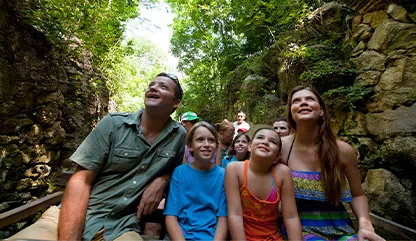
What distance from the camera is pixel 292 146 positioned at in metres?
2.07

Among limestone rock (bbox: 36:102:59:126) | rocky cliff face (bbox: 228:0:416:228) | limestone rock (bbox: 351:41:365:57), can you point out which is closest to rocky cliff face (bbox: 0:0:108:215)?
limestone rock (bbox: 36:102:59:126)

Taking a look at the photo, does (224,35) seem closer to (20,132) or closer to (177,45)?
(177,45)

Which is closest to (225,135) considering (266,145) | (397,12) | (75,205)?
(266,145)

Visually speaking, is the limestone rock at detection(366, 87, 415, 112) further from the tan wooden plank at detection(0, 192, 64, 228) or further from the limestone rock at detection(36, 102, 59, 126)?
the limestone rock at detection(36, 102, 59, 126)

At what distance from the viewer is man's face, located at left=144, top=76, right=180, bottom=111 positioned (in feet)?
6.79

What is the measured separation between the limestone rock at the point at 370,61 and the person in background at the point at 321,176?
14.6 ft

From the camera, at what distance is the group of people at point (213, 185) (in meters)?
1.69

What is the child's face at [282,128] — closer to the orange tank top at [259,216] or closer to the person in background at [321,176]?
the person in background at [321,176]

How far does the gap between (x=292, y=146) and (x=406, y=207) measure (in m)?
3.52

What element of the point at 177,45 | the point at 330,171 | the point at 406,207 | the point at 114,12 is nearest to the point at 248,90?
the point at 114,12

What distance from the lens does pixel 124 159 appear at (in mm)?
1948

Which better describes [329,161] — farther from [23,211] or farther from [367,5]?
[367,5]

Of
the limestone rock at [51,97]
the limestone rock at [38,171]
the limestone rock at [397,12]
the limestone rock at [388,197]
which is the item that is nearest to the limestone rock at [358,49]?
the limestone rock at [397,12]

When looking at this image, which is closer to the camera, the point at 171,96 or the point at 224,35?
the point at 171,96
